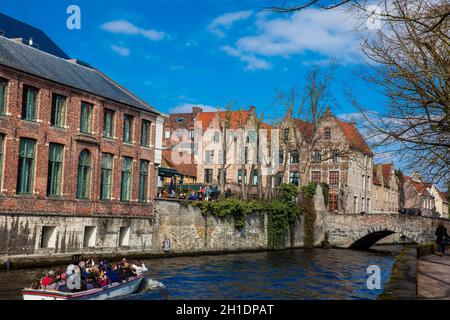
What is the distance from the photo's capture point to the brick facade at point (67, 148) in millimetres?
21656

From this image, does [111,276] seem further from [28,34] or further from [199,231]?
[28,34]

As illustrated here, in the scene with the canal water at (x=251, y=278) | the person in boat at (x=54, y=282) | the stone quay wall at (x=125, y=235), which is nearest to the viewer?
the person in boat at (x=54, y=282)

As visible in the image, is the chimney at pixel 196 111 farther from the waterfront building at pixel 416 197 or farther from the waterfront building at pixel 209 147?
the waterfront building at pixel 416 197

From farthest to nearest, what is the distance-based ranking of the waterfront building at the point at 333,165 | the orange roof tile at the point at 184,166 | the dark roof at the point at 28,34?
the orange roof tile at the point at 184,166 → the waterfront building at the point at 333,165 → the dark roof at the point at 28,34

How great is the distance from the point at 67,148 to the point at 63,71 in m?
4.07

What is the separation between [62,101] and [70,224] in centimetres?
567

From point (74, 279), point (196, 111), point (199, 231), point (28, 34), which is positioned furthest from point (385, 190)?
point (74, 279)

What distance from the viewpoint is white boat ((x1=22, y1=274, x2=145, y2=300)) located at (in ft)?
43.7

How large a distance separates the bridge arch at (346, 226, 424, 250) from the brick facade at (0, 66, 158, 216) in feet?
63.2

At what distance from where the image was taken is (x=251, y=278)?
72.1ft

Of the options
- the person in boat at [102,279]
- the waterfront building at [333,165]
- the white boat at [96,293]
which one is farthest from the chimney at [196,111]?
the person in boat at [102,279]

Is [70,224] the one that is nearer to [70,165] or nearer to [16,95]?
[70,165]

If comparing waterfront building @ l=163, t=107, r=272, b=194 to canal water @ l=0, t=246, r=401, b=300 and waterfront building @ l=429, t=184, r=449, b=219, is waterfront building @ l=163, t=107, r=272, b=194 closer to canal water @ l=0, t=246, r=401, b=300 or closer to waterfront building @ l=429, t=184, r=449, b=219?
canal water @ l=0, t=246, r=401, b=300

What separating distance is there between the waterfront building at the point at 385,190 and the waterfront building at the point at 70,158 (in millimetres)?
35446
